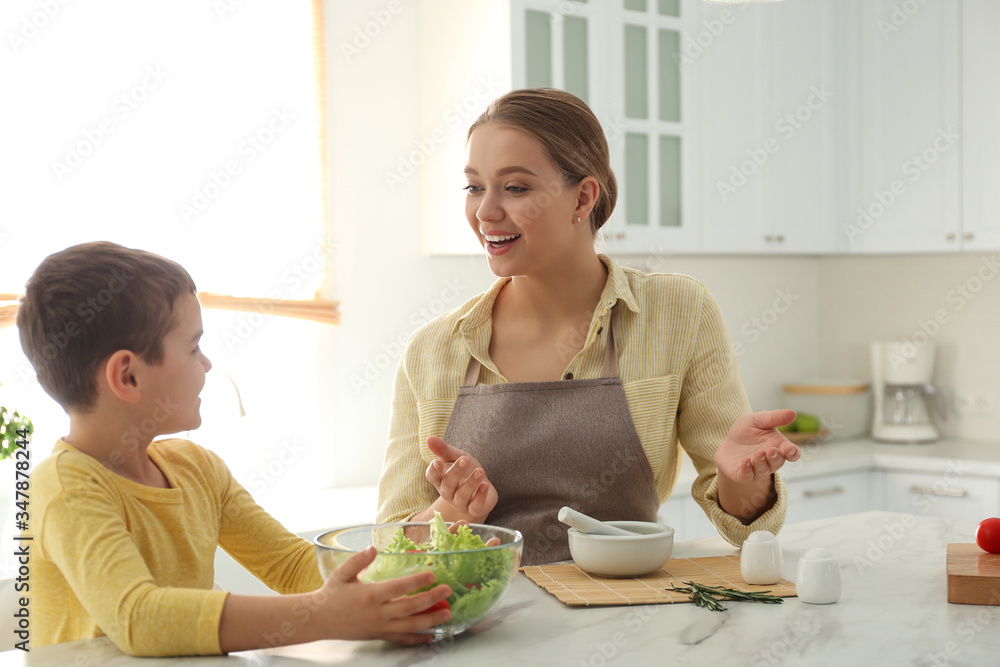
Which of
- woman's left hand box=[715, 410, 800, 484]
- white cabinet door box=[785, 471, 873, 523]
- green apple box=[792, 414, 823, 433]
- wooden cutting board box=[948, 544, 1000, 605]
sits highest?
woman's left hand box=[715, 410, 800, 484]

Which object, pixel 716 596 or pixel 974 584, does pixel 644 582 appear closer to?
pixel 716 596

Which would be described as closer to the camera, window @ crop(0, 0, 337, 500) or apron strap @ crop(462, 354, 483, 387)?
apron strap @ crop(462, 354, 483, 387)

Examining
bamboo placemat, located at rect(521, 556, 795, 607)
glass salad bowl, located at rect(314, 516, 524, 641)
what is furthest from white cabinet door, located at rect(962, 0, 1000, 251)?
glass salad bowl, located at rect(314, 516, 524, 641)

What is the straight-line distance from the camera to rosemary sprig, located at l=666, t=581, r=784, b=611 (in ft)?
3.86

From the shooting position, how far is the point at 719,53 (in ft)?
11.1

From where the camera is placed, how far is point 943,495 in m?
3.34

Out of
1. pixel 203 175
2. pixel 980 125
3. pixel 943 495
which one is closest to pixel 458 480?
pixel 203 175

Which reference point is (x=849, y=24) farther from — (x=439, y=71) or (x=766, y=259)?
(x=439, y=71)

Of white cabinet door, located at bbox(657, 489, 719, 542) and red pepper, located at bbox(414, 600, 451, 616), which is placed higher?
red pepper, located at bbox(414, 600, 451, 616)

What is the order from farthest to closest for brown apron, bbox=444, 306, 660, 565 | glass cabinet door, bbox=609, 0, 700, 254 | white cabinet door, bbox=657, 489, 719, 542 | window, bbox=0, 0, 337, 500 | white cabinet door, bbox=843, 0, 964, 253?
white cabinet door, bbox=843, 0, 964, 253 → glass cabinet door, bbox=609, 0, 700, 254 → white cabinet door, bbox=657, 489, 719, 542 → window, bbox=0, 0, 337, 500 → brown apron, bbox=444, 306, 660, 565

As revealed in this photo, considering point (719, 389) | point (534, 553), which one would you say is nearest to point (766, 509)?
point (719, 389)

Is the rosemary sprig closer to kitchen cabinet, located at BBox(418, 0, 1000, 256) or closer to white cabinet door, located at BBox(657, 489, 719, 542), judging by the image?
white cabinet door, located at BBox(657, 489, 719, 542)

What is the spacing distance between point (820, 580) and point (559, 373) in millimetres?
661

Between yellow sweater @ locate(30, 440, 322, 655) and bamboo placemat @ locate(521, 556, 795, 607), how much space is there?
31 cm
